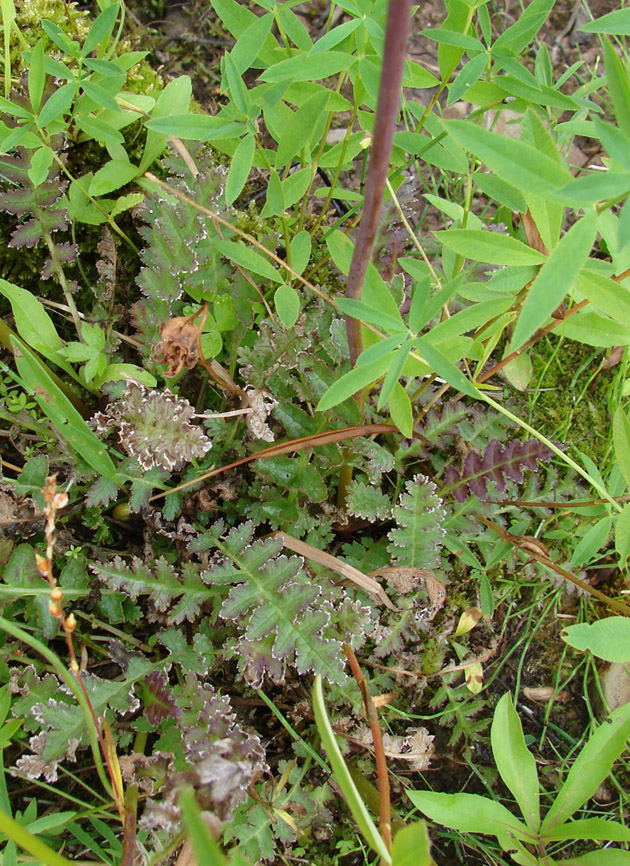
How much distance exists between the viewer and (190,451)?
1.79 metres

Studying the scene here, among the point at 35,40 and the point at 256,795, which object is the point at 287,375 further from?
the point at 35,40

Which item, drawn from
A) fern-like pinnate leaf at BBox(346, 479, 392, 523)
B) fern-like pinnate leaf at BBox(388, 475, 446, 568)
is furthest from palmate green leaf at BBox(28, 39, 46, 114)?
fern-like pinnate leaf at BBox(388, 475, 446, 568)

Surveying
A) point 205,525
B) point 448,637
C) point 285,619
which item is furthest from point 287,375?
point 448,637

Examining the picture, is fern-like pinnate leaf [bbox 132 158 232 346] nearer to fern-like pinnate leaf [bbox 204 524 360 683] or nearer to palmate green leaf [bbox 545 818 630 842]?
fern-like pinnate leaf [bbox 204 524 360 683]

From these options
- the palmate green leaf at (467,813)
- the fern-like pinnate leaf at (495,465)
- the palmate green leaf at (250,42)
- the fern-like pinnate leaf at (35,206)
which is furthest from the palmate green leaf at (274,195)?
the palmate green leaf at (467,813)

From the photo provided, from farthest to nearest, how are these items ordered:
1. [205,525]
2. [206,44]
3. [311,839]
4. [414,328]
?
[206,44]
[205,525]
[311,839]
[414,328]

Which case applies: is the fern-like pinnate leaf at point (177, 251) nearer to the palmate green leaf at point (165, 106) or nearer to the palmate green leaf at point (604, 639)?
the palmate green leaf at point (165, 106)

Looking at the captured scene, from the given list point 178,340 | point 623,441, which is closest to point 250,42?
point 178,340

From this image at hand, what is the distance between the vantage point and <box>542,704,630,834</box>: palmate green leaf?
1.83m

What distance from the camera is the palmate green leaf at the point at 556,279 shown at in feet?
3.78

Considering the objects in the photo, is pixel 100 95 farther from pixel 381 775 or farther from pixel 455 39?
pixel 381 775

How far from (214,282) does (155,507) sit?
30.7 inches

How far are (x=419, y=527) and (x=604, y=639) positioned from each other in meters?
0.61

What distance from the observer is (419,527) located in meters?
2.07
